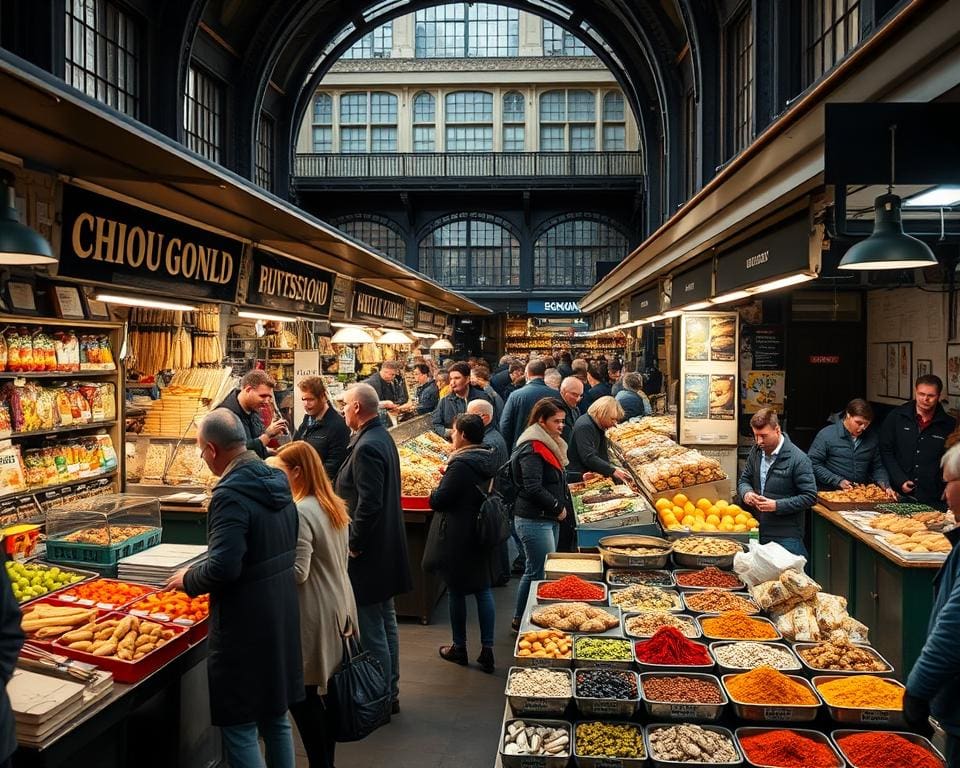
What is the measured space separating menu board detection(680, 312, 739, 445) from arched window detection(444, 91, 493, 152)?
65.9 feet

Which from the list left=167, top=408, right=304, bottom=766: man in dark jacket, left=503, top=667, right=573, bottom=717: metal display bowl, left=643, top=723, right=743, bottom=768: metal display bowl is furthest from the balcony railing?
left=643, top=723, right=743, bottom=768: metal display bowl

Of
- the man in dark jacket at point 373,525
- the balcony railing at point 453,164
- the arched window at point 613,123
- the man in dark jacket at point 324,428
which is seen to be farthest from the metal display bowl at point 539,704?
the arched window at point 613,123

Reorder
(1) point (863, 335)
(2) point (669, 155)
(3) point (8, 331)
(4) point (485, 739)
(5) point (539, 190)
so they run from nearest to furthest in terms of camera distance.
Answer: (4) point (485, 739) < (3) point (8, 331) < (1) point (863, 335) < (2) point (669, 155) < (5) point (539, 190)

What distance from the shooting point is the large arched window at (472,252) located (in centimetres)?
2580

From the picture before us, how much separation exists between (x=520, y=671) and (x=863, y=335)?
8.14 meters

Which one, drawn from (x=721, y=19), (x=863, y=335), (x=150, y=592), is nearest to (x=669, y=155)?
(x=721, y=19)

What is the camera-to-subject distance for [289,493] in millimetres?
3422

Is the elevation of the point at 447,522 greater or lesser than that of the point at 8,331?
lesser

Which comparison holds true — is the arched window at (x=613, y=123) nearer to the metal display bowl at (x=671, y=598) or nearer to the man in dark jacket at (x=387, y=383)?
the man in dark jacket at (x=387, y=383)

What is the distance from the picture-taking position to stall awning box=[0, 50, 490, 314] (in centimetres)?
275

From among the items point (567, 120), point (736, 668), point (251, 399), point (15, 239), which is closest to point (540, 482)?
point (251, 399)

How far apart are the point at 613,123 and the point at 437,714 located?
24.4 m

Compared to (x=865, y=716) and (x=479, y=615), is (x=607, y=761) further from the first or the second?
(x=479, y=615)

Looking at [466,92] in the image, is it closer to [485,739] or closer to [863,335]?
[863,335]
